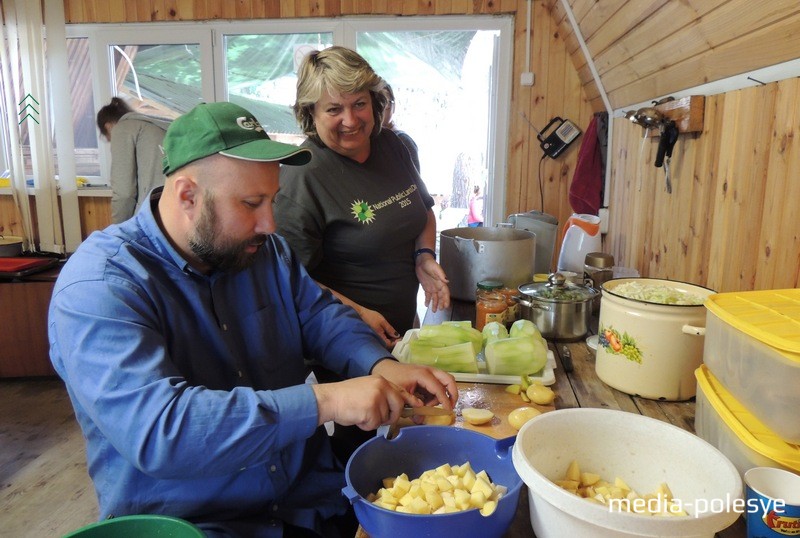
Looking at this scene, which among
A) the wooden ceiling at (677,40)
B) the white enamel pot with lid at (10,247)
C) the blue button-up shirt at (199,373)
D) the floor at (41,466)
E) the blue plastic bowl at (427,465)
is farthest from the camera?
the white enamel pot with lid at (10,247)

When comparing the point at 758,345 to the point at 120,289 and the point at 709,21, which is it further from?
the point at 709,21

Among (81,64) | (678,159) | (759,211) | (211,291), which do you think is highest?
(81,64)

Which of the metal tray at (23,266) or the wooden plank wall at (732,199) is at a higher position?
the wooden plank wall at (732,199)

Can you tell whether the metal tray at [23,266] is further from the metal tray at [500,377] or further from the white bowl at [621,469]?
the white bowl at [621,469]

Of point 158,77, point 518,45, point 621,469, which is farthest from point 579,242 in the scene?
point 158,77

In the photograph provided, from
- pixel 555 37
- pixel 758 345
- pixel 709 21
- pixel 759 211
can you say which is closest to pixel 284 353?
pixel 758 345

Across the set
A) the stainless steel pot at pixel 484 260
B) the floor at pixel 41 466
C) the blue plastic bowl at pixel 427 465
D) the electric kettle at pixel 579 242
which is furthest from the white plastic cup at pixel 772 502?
the floor at pixel 41 466

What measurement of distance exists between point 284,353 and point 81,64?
3.45m

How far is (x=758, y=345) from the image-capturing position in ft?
2.38

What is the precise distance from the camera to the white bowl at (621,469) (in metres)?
0.59

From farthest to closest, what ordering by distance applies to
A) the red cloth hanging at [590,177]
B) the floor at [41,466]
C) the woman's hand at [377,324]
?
1. the red cloth hanging at [590,177]
2. the floor at [41,466]
3. the woman's hand at [377,324]

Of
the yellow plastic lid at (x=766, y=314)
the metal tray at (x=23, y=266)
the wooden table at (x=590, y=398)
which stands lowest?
the metal tray at (x=23, y=266)

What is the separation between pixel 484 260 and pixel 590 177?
1.55 m

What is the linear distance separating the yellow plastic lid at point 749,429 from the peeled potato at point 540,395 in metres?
0.29
